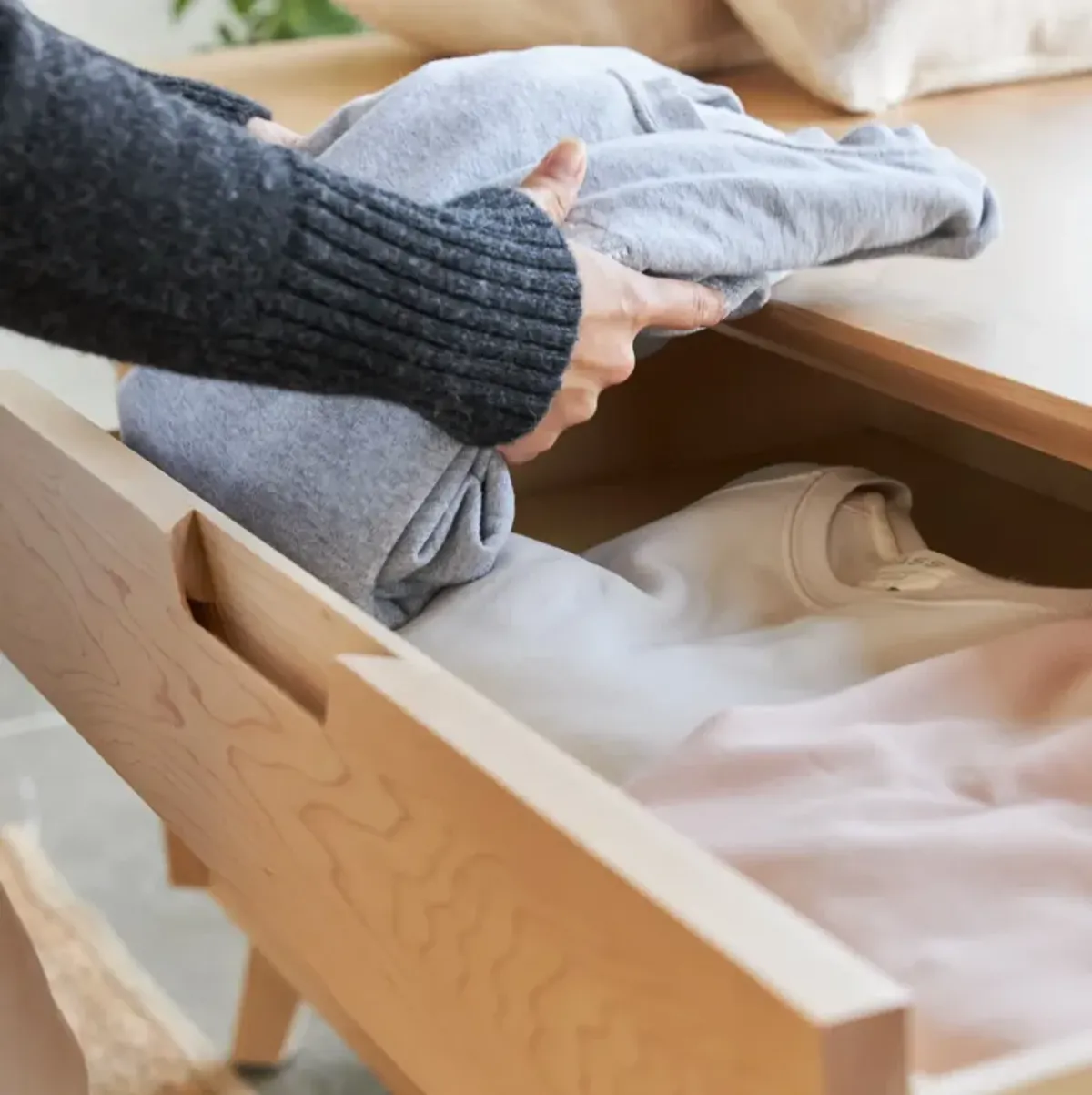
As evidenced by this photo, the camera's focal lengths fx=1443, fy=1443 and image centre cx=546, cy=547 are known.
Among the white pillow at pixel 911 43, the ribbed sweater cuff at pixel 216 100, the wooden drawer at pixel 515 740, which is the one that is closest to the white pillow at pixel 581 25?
the white pillow at pixel 911 43

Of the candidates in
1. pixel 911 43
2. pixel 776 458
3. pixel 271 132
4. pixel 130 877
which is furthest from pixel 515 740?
pixel 130 877

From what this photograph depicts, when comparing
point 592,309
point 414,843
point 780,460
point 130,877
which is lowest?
point 130,877

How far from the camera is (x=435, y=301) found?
0.53m

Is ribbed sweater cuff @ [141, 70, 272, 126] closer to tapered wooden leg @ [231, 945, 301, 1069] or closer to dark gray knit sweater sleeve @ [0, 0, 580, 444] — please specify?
dark gray knit sweater sleeve @ [0, 0, 580, 444]

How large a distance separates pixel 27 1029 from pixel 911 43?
34.4 inches

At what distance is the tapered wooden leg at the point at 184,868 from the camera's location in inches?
30.4

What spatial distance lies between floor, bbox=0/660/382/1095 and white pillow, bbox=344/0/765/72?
78cm

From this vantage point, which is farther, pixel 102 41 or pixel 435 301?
pixel 102 41

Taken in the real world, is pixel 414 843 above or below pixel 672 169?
below

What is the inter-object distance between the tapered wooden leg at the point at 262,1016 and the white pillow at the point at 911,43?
2.46 feet

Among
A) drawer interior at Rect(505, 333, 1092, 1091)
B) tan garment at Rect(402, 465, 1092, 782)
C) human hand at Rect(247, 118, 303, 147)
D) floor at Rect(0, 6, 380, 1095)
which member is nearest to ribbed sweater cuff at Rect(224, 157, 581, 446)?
tan garment at Rect(402, 465, 1092, 782)

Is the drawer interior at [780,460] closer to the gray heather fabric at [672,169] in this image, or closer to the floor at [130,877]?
the gray heather fabric at [672,169]

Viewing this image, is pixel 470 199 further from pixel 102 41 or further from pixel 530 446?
pixel 102 41

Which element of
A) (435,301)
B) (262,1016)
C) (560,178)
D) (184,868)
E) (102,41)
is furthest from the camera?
(102,41)
